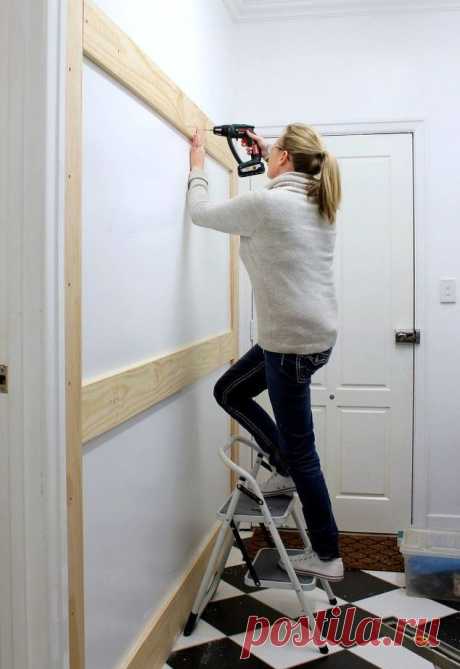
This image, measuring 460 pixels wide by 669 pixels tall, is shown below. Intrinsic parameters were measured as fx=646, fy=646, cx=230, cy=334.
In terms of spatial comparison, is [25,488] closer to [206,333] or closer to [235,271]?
[206,333]

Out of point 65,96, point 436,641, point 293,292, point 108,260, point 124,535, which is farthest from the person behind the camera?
point 436,641

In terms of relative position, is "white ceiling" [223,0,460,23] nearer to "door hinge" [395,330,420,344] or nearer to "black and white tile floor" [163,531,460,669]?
"door hinge" [395,330,420,344]

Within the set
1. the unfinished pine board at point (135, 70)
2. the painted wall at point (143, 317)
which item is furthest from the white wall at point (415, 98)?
the unfinished pine board at point (135, 70)

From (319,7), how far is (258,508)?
248 centimetres

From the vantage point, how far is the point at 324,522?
2207 millimetres

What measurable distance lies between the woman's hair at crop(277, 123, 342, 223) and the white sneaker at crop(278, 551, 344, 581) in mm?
1168

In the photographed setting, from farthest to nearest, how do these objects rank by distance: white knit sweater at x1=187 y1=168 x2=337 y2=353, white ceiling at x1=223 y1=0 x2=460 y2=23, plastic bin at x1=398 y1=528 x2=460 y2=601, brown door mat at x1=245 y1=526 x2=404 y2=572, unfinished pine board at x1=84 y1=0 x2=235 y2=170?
white ceiling at x1=223 y1=0 x2=460 y2=23 → brown door mat at x1=245 y1=526 x2=404 y2=572 → plastic bin at x1=398 y1=528 x2=460 y2=601 → white knit sweater at x1=187 y1=168 x2=337 y2=353 → unfinished pine board at x1=84 y1=0 x2=235 y2=170

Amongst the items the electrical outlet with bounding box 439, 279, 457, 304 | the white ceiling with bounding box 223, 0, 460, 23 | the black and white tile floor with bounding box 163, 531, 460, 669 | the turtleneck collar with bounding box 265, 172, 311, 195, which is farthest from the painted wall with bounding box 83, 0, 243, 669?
the electrical outlet with bounding box 439, 279, 457, 304

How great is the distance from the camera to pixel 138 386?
6.00 feet

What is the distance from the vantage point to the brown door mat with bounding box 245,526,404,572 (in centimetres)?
293

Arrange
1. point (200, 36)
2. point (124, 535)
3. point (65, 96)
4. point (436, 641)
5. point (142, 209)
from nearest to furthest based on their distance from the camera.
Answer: point (65, 96), point (124, 535), point (142, 209), point (436, 641), point (200, 36)

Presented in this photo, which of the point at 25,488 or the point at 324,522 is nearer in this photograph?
the point at 25,488

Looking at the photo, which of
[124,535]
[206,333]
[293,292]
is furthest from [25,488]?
[206,333]

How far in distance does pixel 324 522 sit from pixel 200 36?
1939mm
